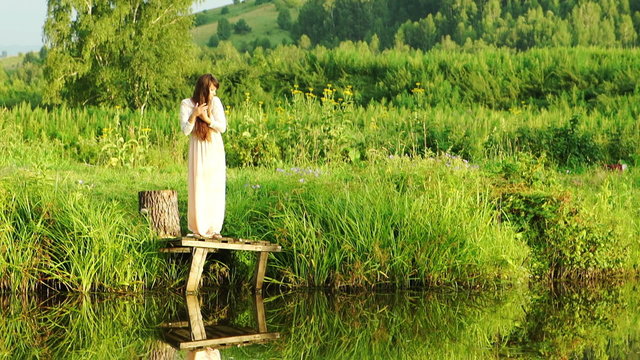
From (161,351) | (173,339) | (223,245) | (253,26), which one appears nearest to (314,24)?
(253,26)

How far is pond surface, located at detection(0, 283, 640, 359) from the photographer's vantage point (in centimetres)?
803

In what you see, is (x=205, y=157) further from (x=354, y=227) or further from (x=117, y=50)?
(x=117, y=50)

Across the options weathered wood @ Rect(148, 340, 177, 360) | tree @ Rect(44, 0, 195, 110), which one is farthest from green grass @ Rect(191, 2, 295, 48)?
weathered wood @ Rect(148, 340, 177, 360)

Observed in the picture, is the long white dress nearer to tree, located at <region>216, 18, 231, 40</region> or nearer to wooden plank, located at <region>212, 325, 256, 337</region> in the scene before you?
wooden plank, located at <region>212, 325, 256, 337</region>

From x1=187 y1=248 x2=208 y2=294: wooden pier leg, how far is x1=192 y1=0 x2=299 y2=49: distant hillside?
63038mm

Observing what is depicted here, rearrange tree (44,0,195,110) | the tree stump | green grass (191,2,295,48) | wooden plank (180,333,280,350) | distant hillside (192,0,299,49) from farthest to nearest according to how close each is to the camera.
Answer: green grass (191,2,295,48) < distant hillside (192,0,299,49) < tree (44,0,195,110) < the tree stump < wooden plank (180,333,280,350)

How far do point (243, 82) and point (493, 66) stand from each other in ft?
23.4

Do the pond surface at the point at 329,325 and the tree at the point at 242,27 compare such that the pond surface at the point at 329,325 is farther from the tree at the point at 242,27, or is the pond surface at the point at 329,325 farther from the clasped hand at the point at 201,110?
the tree at the point at 242,27

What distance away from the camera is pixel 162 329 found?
29.2 feet

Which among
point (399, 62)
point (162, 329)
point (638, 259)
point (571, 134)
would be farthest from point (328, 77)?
point (162, 329)

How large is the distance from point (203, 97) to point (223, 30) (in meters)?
77.3

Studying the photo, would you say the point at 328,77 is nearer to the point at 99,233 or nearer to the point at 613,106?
the point at 613,106

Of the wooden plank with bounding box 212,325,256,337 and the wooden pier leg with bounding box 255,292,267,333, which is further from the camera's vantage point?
the wooden pier leg with bounding box 255,292,267,333

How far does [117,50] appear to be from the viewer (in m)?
27.3
